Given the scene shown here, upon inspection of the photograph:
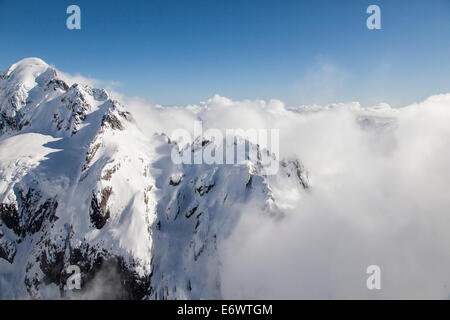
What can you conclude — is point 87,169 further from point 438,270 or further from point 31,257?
point 438,270

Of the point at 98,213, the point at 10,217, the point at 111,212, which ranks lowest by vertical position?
the point at 10,217

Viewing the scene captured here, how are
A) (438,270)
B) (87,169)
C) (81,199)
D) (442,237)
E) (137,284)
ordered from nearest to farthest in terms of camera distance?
(137,284) → (81,199) → (87,169) → (438,270) → (442,237)

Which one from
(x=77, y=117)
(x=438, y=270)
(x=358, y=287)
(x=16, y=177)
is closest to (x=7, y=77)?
(x=77, y=117)
